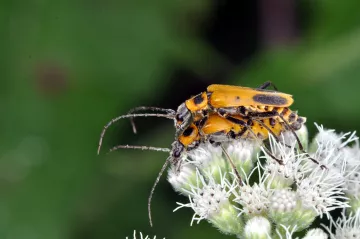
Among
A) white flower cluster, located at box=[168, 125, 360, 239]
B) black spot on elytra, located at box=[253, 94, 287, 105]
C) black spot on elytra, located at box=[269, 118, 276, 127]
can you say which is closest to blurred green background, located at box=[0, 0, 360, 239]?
white flower cluster, located at box=[168, 125, 360, 239]

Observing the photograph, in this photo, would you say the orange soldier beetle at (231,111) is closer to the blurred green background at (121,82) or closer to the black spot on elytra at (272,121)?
the black spot on elytra at (272,121)

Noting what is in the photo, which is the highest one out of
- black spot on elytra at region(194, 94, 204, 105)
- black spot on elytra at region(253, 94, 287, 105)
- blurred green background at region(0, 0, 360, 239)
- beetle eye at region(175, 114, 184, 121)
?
black spot on elytra at region(253, 94, 287, 105)

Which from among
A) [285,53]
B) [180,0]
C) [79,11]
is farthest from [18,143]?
[285,53]

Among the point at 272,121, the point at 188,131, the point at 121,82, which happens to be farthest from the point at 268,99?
the point at 121,82

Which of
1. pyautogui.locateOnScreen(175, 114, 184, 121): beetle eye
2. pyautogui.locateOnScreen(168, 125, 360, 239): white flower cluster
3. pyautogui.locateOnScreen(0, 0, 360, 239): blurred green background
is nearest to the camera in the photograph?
pyautogui.locateOnScreen(168, 125, 360, 239): white flower cluster

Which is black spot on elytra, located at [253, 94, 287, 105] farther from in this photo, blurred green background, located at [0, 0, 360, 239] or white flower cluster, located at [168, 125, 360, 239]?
blurred green background, located at [0, 0, 360, 239]

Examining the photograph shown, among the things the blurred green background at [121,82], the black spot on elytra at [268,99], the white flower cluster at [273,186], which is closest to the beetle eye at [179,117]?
the white flower cluster at [273,186]
